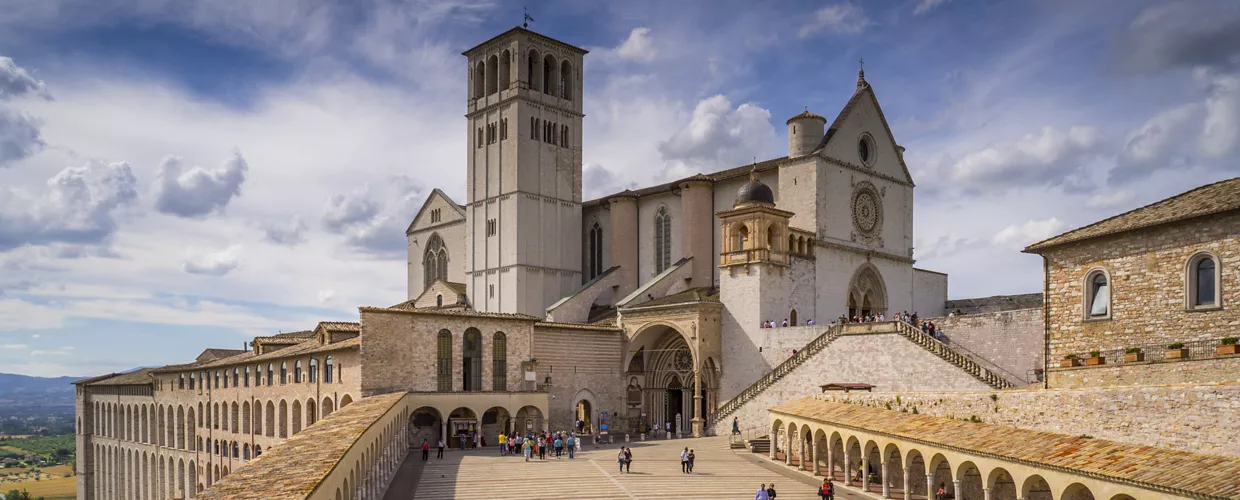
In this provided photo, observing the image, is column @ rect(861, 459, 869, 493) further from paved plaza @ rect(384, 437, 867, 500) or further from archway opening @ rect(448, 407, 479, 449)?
archway opening @ rect(448, 407, 479, 449)

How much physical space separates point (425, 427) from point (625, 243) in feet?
69.3

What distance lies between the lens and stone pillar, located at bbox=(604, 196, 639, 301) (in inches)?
2584

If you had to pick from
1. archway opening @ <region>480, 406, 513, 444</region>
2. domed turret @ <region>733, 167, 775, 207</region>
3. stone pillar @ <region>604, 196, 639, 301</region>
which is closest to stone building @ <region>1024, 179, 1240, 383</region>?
domed turret @ <region>733, 167, 775, 207</region>

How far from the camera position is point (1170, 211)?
1131 inches

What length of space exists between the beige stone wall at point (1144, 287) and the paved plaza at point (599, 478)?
8.23 m

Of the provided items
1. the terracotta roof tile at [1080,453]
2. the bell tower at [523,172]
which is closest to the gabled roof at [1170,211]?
the terracotta roof tile at [1080,453]

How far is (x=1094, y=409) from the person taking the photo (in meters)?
25.0

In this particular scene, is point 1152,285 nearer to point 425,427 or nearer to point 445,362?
point 445,362

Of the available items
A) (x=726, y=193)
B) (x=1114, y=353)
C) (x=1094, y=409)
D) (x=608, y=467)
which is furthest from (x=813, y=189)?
(x=1094, y=409)

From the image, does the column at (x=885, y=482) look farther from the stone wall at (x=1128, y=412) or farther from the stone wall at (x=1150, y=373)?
the stone wall at (x=1150, y=373)

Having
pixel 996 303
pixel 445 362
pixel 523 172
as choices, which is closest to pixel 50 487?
pixel 523 172

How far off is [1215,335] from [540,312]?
43.6 meters

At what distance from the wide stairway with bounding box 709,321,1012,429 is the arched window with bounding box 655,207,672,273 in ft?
44.9

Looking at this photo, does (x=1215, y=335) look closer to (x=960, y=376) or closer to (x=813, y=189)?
(x=960, y=376)
